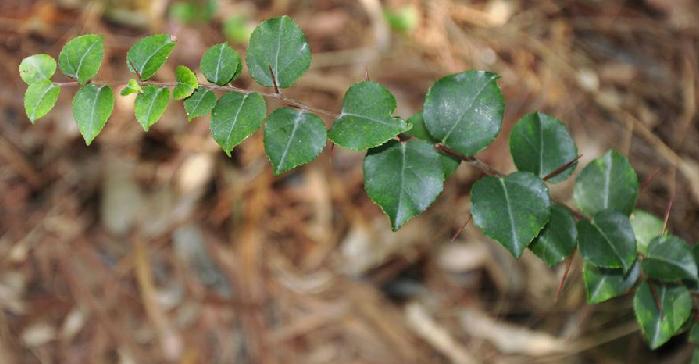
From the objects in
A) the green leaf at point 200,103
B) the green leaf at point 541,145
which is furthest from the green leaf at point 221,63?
the green leaf at point 541,145

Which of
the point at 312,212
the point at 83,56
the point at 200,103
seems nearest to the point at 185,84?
the point at 200,103

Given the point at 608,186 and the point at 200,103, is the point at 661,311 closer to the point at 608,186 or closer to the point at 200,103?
the point at 608,186

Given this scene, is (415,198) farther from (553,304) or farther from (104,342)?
(104,342)

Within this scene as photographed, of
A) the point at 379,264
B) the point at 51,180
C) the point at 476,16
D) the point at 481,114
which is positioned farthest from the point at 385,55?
the point at 481,114

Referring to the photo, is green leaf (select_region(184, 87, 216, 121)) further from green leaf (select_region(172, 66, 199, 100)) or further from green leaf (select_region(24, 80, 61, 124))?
green leaf (select_region(24, 80, 61, 124))

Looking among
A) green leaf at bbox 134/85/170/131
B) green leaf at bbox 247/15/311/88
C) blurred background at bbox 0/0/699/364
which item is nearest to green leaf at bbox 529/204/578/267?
green leaf at bbox 247/15/311/88
